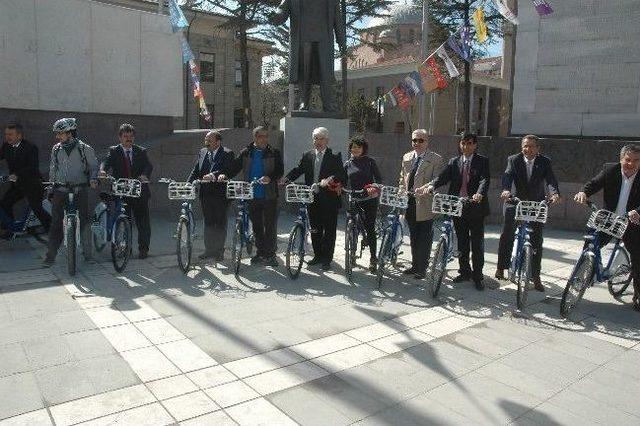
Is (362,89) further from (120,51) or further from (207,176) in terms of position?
(207,176)

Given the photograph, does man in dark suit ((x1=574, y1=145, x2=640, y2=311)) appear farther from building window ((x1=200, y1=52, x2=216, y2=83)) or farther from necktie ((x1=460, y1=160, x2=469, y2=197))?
building window ((x1=200, y1=52, x2=216, y2=83))

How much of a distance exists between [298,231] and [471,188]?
2.15 m

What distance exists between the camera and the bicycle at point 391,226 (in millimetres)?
6480

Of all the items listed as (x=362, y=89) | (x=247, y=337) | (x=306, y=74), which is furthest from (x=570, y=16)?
(x=362, y=89)

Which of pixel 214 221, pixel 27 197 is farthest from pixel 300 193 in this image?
pixel 27 197

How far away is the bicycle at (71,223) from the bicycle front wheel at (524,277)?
5.10m

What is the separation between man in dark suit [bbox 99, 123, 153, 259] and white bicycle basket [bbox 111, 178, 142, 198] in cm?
37

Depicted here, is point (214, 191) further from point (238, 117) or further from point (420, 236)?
point (238, 117)

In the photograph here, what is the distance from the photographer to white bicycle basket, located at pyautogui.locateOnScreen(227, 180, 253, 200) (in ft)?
22.9

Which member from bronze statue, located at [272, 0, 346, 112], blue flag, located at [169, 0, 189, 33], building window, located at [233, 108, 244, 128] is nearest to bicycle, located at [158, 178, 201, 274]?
bronze statue, located at [272, 0, 346, 112]

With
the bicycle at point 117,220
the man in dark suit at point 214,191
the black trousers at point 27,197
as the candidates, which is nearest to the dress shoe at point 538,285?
the man in dark suit at point 214,191

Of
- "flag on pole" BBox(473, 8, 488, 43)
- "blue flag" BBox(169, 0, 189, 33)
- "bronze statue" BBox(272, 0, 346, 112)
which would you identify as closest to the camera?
"bronze statue" BBox(272, 0, 346, 112)

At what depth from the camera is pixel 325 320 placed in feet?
18.0

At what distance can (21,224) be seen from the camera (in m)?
8.26
